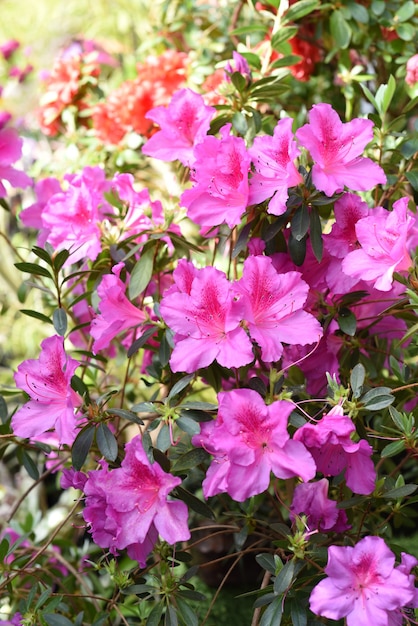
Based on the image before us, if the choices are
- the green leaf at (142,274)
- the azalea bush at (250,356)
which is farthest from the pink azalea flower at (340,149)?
the green leaf at (142,274)

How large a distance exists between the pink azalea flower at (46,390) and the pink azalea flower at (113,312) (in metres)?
0.07

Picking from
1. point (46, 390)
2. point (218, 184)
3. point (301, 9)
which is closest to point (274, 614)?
point (46, 390)

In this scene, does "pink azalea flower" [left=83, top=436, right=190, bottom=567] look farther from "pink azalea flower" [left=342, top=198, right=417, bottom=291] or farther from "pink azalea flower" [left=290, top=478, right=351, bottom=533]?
"pink azalea flower" [left=342, top=198, right=417, bottom=291]

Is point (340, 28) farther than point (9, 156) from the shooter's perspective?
Yes

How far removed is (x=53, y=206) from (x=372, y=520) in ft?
2.48

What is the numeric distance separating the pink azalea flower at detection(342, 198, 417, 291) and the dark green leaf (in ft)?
1.00

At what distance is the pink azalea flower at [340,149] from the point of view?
952 mm

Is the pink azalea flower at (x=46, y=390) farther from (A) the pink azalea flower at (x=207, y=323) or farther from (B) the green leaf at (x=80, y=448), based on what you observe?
(A) the pink azalea flower at (x=207, y=323)

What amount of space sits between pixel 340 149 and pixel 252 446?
414mm

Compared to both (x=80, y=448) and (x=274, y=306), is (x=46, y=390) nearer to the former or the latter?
(x=80, y=448)

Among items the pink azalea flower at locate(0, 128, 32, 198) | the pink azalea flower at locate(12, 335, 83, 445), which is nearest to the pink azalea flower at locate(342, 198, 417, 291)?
the pink azalea flower at locate(12, 335, 83, 445)

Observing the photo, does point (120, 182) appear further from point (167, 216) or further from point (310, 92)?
point (310, 92)

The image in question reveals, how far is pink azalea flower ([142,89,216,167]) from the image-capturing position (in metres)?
1.08

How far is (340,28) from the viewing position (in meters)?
1.44
